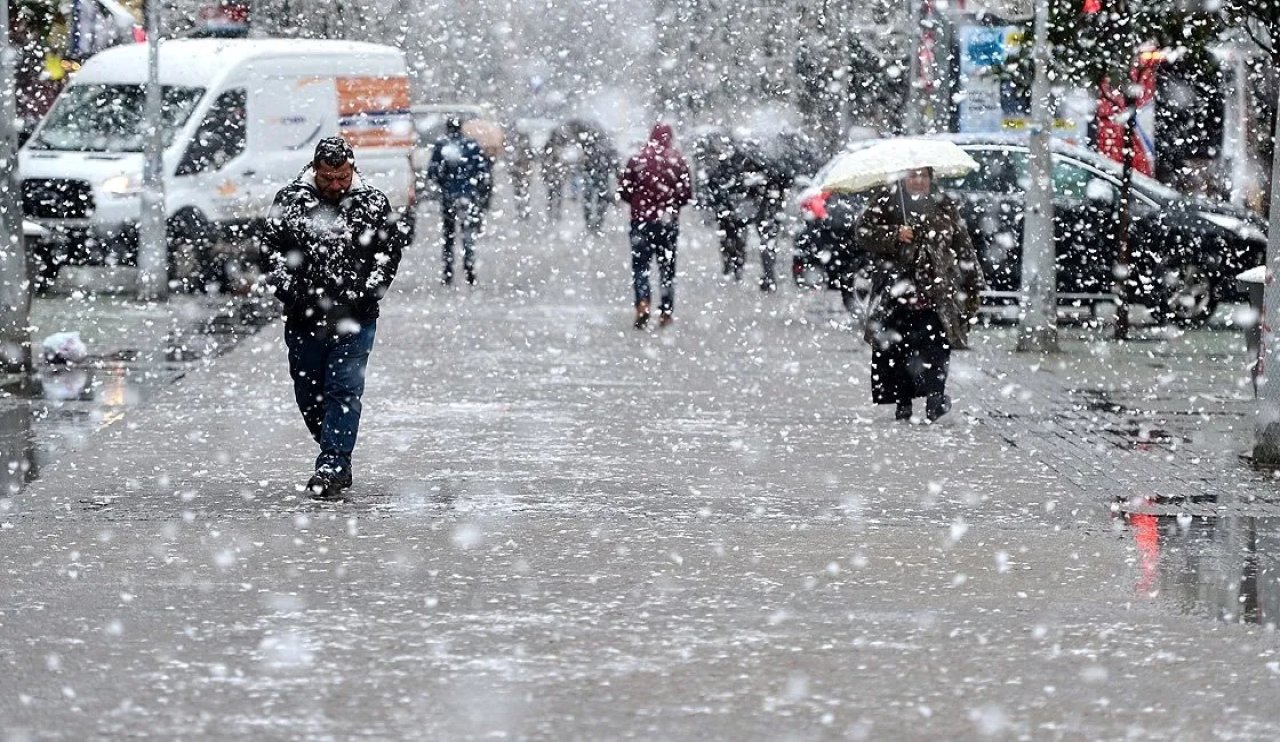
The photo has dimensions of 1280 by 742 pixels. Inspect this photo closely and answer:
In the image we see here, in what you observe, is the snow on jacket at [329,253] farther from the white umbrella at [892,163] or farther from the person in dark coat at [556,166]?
the person in dark coat at [556,166]

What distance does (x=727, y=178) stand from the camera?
2553cm

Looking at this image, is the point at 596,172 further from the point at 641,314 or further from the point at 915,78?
the point at 641,314

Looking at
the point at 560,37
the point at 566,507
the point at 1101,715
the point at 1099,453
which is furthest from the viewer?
the point at 560,37

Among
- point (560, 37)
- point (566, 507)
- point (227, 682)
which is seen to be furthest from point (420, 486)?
point (560, 37)

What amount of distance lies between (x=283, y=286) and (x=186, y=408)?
3.45m

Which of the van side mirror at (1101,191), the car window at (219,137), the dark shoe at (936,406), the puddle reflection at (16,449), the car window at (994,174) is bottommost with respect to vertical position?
the dark shoe at (936,406)

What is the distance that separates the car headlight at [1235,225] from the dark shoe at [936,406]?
332 inches

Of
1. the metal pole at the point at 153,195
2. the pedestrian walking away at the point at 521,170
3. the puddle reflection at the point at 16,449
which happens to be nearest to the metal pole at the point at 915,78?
the pedestrian walking away at the point at 521,170

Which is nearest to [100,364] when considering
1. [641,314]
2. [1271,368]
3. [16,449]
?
[16,449]

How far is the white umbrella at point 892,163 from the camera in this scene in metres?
14.3

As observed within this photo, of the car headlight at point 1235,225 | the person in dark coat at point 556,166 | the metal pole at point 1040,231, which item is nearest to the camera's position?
the metal pole at point 1040,231

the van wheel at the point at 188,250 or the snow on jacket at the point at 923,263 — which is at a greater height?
the snow on jacket at the point at 923,263

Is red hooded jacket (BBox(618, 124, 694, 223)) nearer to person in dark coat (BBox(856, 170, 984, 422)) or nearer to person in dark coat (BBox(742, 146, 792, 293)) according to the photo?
person in dark coat (BBox(742, 146, 792, 293))

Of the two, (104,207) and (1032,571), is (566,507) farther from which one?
(104,207)
